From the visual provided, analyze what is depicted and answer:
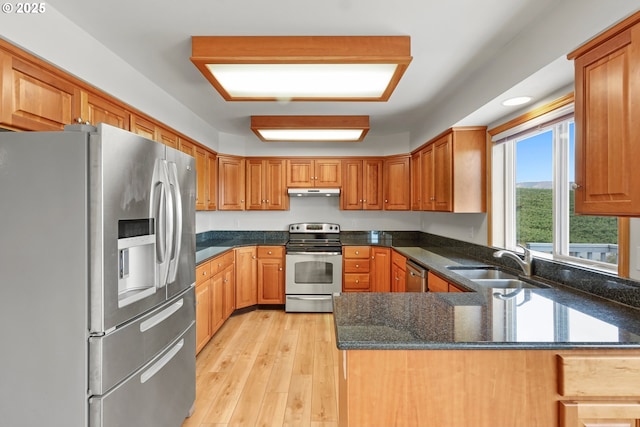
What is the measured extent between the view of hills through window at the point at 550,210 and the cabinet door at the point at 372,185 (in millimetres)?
2020

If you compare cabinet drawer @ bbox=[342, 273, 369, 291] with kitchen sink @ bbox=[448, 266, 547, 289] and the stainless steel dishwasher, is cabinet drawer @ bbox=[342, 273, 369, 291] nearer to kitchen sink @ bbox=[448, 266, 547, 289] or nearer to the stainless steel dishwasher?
the stainless steel dishwasher

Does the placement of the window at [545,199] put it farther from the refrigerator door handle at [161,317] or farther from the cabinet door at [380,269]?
the refrigerator door handle at [161,317]

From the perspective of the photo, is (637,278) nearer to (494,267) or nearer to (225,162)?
(494,267)

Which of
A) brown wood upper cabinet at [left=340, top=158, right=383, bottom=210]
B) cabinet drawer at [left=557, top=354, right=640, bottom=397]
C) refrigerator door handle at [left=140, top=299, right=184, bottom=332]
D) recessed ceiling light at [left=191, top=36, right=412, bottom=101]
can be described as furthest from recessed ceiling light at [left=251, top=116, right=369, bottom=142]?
cabinet drawer at [left=557, top=354, right=640, bottom=397]

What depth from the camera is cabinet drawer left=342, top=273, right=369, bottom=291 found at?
165 inches

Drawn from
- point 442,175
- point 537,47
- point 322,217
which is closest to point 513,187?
point 442,175

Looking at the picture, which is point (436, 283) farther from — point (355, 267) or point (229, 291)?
point (229, 291)

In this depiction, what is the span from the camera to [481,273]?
8.41ft

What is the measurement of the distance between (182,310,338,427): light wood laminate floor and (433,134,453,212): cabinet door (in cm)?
185

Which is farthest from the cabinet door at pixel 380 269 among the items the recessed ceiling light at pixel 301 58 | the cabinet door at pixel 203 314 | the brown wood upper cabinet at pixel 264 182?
the recessed ceiling light at pixel 301 58

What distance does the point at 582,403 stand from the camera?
3.67 ft

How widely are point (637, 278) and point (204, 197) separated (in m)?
3.72

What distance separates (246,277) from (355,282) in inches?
58.8

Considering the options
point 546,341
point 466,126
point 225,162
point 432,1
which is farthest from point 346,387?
point 225,162
